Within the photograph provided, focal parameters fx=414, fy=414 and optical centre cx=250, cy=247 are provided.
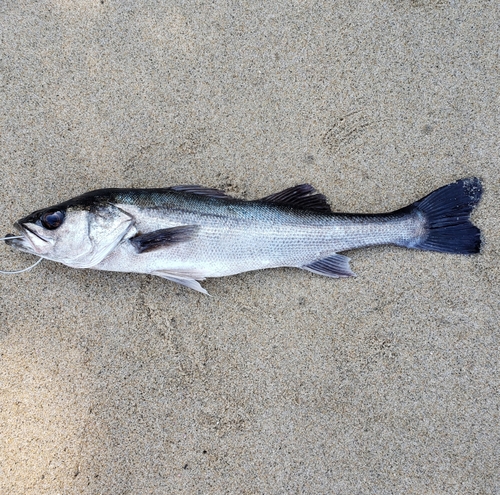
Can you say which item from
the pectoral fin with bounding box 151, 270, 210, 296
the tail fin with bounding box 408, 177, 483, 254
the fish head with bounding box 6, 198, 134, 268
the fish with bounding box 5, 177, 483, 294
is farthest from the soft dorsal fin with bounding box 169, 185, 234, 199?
the tail fin with bounding box 408, 177, 483, 254

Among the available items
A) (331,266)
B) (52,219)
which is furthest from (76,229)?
(331,266)

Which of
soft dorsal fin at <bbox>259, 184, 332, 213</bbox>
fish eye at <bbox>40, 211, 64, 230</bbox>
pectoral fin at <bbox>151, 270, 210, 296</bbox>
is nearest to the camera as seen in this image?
fish eye at <bbox>40, 211, 64, 230</bbox>

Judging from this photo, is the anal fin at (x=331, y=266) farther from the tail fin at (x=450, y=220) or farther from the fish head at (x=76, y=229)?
the fish head at (x=76, y=229)

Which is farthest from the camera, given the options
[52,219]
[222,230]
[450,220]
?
[450,220]

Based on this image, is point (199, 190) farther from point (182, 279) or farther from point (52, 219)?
point (52, 219)

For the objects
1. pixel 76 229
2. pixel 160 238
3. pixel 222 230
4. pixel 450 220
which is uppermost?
pixel 76 229

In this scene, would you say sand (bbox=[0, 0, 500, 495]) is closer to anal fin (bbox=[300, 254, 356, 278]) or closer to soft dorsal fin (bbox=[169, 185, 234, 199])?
anal fin (bbox=[300, 254, 356, 278])

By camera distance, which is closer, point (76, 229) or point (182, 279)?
point (76, 229)
